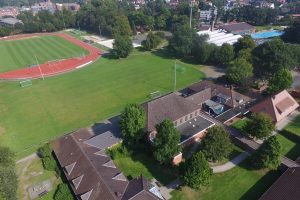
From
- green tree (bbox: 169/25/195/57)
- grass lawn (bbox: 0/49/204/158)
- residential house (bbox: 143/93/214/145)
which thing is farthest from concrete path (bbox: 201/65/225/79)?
residential house (bbox: 143/93/214/145)

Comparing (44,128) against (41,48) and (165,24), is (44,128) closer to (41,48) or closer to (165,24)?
(41,48)

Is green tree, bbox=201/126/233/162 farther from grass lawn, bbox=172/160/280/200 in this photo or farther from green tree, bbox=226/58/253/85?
green tree, bbox=226/58/253/85

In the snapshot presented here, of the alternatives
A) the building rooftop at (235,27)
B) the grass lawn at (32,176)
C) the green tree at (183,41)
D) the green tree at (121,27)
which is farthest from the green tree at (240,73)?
the green tree at (121,27)

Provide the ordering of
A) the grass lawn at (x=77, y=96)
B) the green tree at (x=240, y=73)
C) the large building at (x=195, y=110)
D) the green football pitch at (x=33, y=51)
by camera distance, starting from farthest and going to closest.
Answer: the green football pitch at (x=33, y=51), the green tree at (x=240, y=73), the grass lawn at (x=77, y=96), the large building at (x=195, y=110)

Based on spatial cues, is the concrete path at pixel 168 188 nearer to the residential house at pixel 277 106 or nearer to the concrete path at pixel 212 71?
the residential house at pixel 277 106

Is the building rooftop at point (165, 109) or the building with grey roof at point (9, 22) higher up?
the building with grey roof at point (9, 22)

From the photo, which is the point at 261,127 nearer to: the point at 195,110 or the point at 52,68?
the point at 195,110

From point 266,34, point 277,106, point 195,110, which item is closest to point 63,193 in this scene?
point 195,110
